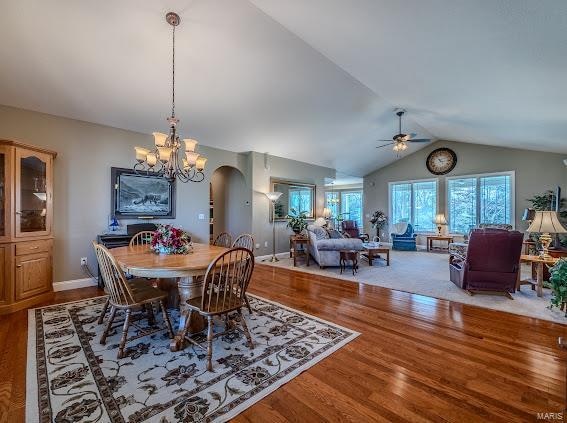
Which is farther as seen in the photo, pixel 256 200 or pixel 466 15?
pixel 256 200

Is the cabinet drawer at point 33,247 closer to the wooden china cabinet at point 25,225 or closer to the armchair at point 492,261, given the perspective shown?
the wooden china cabinet at point 25,225

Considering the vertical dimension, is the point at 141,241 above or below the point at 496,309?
above

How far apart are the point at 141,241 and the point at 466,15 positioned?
4608 millimetres

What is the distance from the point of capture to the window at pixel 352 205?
13.0 meters

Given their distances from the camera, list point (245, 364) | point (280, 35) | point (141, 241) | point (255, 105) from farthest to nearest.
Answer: point (255, 105) → point (141, 241) → point (280, 35) → point (245, 364)

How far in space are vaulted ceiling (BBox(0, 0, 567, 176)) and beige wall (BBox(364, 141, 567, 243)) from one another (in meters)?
1.91

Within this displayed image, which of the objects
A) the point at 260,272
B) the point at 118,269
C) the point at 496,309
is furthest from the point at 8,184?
the point at 496,309

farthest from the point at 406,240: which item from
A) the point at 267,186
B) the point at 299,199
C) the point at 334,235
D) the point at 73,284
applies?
the point at 73,284

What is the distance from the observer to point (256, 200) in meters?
6.53

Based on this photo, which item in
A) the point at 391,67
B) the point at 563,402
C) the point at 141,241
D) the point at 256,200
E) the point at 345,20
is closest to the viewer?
the point at 563,402

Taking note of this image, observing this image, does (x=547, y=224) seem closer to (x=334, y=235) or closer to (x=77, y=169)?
(x=334, y=235)

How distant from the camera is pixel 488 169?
752 centimetres

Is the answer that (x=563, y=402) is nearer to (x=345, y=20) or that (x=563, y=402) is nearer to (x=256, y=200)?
(x=345, y=20)

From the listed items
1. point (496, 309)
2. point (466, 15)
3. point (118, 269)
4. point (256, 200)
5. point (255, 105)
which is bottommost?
point (496, 309)
